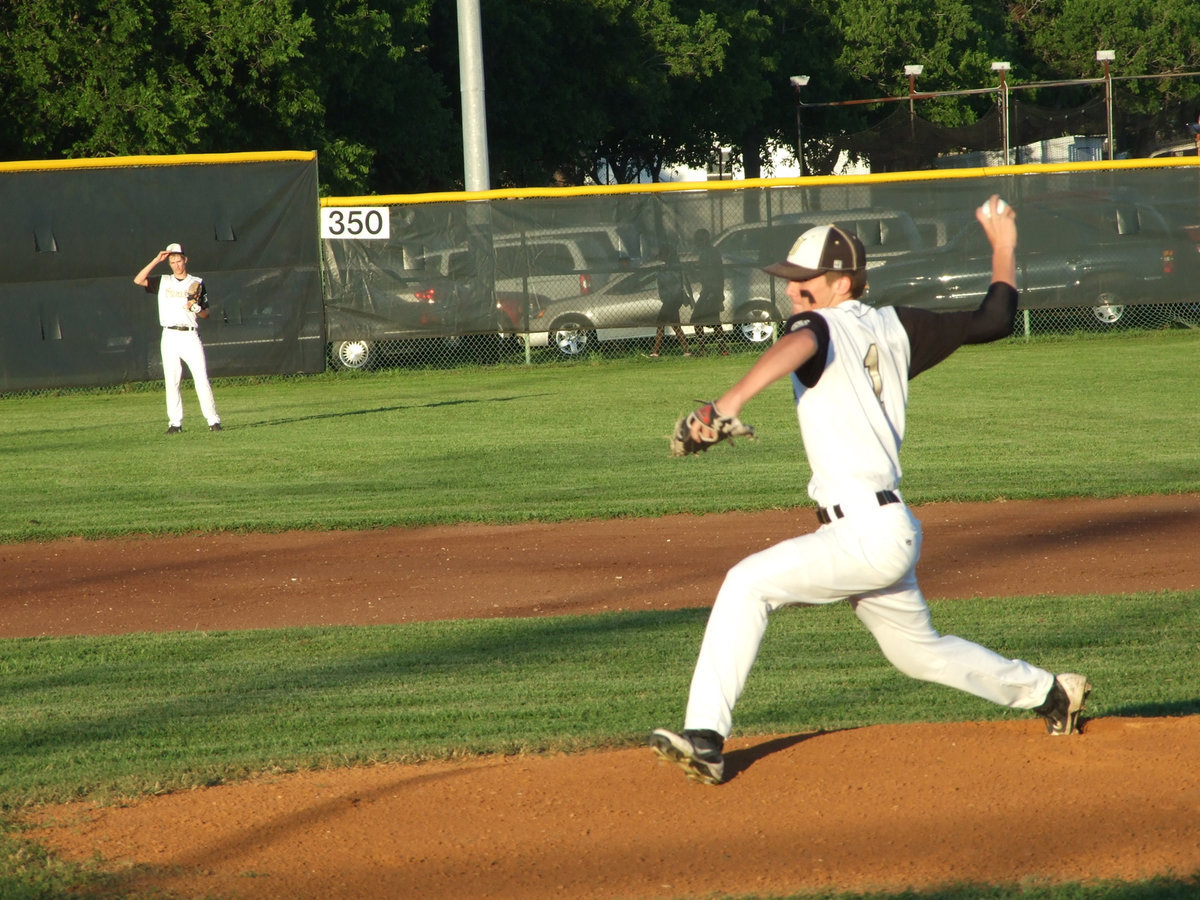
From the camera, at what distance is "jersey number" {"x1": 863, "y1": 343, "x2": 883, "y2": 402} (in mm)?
Answer: 4078

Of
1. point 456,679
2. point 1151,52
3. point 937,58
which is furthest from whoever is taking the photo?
point 1151,52

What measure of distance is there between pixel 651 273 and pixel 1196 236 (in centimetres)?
820

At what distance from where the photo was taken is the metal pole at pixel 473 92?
70.2 ft

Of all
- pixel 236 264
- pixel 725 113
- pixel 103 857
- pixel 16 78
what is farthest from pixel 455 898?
pixel 725 113

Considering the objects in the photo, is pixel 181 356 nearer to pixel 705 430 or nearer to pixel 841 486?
pixel 841 486

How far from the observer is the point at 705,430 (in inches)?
146

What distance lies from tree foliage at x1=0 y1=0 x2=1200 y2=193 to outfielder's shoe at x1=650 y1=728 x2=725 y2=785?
19.9 m

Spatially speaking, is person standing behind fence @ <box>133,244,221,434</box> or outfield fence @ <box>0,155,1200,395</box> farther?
outfield fence @ <box>0,155,1200,395</box>

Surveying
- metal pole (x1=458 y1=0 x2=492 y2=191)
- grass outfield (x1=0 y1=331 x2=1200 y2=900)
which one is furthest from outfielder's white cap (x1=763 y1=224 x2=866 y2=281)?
metal pole (x1=458 y1=0 x2=492 y2=191)

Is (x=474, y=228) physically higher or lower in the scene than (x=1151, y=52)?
lower

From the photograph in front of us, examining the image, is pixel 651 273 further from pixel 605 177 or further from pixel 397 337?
pixel 605 177

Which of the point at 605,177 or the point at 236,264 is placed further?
the point at 605,177

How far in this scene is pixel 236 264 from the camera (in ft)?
65.2

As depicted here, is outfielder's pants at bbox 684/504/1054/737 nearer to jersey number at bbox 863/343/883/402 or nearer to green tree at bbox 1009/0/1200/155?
jersey number at bbox 863/343/883/402
